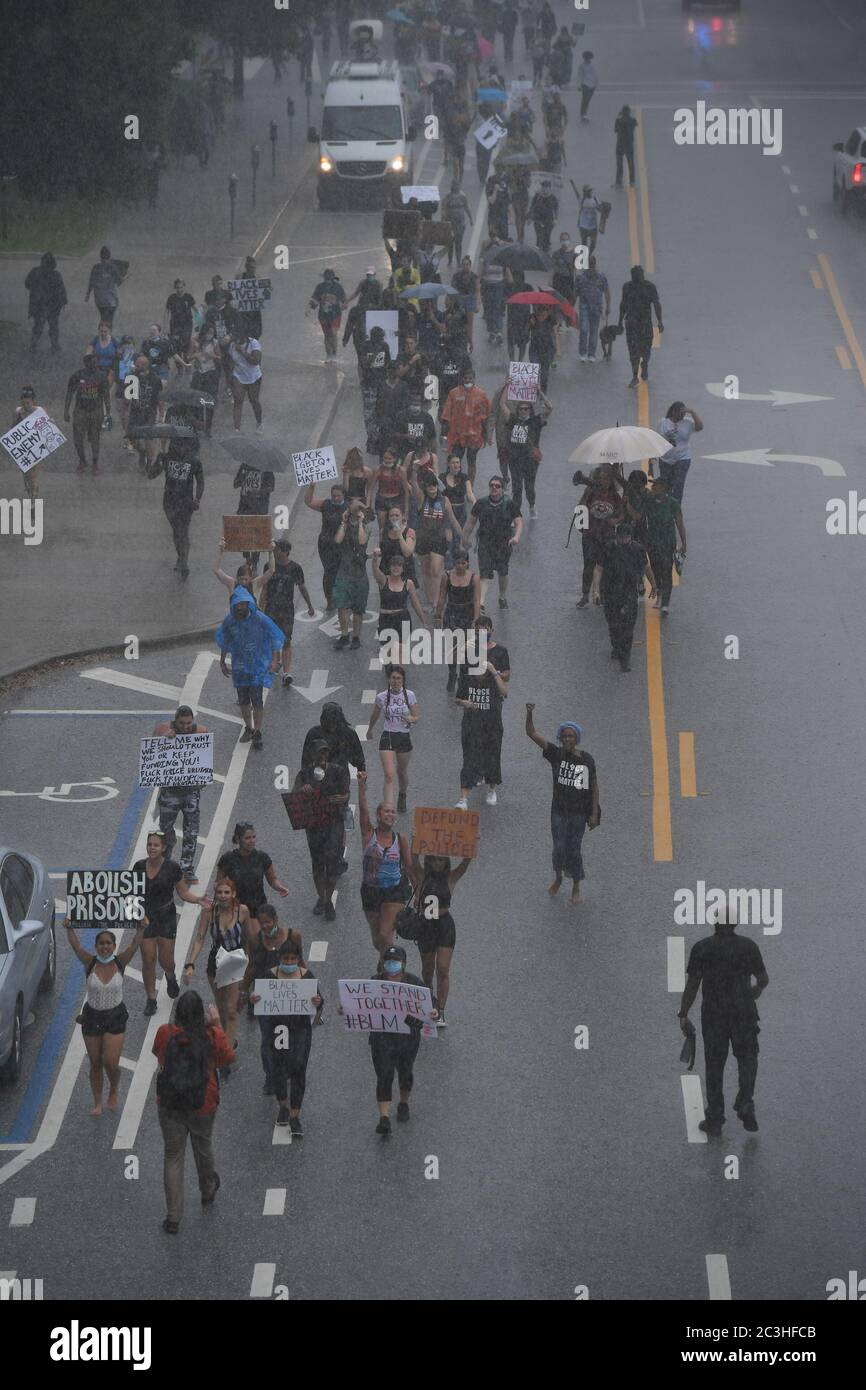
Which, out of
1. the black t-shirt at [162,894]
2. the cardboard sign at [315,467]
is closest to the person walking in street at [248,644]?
the cardboard sign at [315,467]

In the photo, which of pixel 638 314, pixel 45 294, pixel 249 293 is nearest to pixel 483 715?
pixel 638 314

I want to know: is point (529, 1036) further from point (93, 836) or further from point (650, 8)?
point (650, 8)

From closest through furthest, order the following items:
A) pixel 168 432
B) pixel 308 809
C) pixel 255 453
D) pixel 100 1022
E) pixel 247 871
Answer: pixel 100 1022 < pixel 247 871 < pixel 308 809 < pixel 255 453 < pixel 168 432

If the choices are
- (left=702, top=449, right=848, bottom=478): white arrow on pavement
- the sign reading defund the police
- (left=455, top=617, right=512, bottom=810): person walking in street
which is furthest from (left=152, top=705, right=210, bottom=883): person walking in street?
(left=702, top=449, right=848, bottom=478): white arrow on pavement

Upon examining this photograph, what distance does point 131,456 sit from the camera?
29781mm

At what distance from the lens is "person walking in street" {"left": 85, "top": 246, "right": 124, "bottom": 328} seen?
34531 mm

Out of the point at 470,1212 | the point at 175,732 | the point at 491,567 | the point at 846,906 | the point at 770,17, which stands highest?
the point at 770,17

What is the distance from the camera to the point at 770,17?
70188 millimetres

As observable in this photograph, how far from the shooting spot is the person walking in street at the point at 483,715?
746 inches

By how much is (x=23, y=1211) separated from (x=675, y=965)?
5.31m

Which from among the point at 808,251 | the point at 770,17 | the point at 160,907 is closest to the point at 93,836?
the point at 160,907

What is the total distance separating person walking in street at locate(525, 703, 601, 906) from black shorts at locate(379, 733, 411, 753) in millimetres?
1632

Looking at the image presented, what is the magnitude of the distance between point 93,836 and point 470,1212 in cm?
639

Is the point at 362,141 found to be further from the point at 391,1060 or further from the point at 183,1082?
the point at 183,1082
